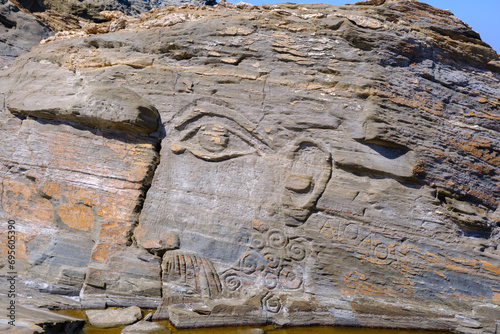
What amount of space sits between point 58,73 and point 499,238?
21.5 ft

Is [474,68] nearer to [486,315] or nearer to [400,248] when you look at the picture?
[400,248]

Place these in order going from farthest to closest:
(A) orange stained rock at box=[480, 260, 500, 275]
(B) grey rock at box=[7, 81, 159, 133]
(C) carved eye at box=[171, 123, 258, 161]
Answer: (C) carved eye at box=[171, 123, 258, 161]
(B) grey rock at box=[7, 81, 159, 133]
(A) orange stained rock at box=[480, 260, 500, 275]

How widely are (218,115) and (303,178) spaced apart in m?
1.45

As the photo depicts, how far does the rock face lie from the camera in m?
4.75

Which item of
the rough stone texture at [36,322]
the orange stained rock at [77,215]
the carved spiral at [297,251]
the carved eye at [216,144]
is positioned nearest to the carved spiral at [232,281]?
the carved spiral at [297,251]

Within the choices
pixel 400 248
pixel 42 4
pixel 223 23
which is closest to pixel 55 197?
pixel 223 23

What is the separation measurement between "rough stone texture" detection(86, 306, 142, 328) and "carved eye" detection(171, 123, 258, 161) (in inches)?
81.7

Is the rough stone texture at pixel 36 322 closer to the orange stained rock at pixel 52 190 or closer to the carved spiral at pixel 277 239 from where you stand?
the orange stained rock at pixel 52 190

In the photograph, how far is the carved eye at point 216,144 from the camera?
17.3 feet

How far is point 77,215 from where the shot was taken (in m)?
5.14

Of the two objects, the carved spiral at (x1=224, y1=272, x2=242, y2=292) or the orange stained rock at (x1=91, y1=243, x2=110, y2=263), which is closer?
the carved spiral at (x1=224, y1=272, x2=242, y2=292)

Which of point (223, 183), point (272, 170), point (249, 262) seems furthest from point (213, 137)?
point (249, 262)

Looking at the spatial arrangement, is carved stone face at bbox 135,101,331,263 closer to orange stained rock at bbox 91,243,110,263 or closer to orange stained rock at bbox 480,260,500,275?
orange stained rock at bbox 91,243,110,263

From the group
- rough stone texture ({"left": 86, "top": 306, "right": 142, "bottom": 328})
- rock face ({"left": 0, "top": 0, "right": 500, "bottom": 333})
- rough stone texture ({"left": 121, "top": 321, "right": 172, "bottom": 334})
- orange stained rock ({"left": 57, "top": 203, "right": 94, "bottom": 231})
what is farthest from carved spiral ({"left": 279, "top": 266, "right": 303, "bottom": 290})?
orange stained rock ({"left": 57, "top": 203, "right": 94, "bottom": 231})
